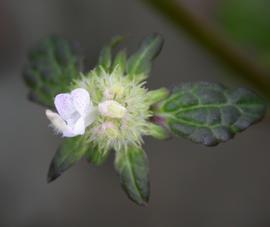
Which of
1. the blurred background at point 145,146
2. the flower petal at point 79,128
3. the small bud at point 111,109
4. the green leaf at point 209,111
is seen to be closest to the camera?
the flower petal at point 79,128

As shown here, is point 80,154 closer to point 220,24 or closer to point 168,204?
point 168,204

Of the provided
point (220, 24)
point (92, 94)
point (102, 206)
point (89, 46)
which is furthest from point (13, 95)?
point (92, 94)

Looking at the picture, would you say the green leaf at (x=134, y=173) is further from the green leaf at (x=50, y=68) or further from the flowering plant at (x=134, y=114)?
the green leaf at (x=50, y=68)

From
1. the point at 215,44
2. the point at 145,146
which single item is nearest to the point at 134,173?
the point at 215,44

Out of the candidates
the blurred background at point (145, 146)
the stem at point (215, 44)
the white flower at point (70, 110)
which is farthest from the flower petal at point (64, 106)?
the blurred background at point (145, 146)

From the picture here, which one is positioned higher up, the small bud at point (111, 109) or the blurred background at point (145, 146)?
the blurred background at point (145, 146)

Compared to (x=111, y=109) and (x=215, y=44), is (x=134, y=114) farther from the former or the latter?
(x=215, y=44)

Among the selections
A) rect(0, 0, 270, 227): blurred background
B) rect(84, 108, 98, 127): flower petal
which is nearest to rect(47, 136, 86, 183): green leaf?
rect(84, 108, 98, 127): flower petal
